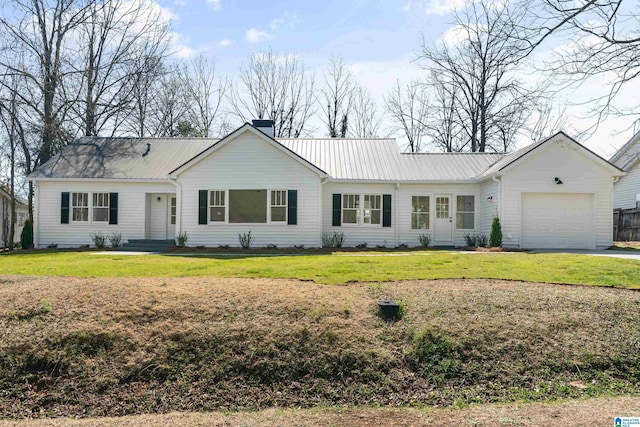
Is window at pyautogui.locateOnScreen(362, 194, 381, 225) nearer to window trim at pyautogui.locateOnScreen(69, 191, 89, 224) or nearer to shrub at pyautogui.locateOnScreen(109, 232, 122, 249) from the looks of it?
shrub at pyautogui.locateOnScreen(109, 232, 122, 249)

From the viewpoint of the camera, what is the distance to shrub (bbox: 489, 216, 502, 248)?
1772cm

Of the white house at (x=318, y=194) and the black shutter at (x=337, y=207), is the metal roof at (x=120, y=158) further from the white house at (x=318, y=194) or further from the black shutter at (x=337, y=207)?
the black shutter at (x=337, y=207)

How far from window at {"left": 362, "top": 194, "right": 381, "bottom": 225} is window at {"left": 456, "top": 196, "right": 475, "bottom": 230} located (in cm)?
335

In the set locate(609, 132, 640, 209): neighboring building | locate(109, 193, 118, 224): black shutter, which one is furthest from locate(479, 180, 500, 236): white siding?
locate(109, 193, 118, 224): black shutter

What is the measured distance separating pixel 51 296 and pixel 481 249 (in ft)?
46.5

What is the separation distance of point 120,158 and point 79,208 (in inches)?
118

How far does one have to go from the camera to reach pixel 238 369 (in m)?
6.04

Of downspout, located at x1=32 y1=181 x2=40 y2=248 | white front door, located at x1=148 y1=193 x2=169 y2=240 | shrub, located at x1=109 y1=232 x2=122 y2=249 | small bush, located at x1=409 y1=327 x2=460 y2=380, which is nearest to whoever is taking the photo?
small bush, located at x1=409 y1=327 x2=460 y2=380

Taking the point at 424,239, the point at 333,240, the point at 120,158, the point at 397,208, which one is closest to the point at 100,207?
the point at 120,158

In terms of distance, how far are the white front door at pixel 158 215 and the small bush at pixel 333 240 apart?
6746 mm

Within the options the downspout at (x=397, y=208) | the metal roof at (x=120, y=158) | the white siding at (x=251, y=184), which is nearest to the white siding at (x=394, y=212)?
the downspout at (x=397, y=208)

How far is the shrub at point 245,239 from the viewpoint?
18.2 meters

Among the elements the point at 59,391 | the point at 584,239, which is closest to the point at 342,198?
the point at 584,239

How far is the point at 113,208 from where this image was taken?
19.9m
